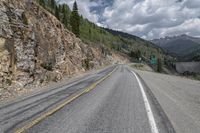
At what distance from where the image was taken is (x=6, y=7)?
84.8ft

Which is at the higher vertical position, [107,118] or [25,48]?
[25,48]

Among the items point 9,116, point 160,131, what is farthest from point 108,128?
point 9,116

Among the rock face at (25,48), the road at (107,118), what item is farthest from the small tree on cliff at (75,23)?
the road at (107,118)

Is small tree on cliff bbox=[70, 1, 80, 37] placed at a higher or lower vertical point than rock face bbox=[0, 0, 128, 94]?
higher

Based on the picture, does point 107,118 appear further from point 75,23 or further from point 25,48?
point 75,23

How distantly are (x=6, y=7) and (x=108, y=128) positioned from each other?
21107mm

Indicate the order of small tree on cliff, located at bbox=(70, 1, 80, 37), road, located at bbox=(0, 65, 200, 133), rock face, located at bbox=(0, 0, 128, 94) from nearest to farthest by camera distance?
1. road, located at bbox=(0, 65, 200, 133)
2. rock face, located at bbox=(0, 0, 128, 94)
3. small tree on cliff, located at bbox=(70, 1, 80, 37)

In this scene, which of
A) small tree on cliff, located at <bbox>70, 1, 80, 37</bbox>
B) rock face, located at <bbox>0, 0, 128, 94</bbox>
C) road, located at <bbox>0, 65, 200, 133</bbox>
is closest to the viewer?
road, located at <bbox>0, 65, 200, 133</bbox>

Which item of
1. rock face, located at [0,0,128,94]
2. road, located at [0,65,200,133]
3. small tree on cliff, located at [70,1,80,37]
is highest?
small tree on cliff, located at [70,1,80,37]

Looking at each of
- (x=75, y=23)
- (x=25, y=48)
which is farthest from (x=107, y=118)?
(x=75, y=23)

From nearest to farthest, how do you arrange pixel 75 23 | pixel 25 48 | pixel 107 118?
pixel 107 118 < pixel 25 48 < pixel 75 23

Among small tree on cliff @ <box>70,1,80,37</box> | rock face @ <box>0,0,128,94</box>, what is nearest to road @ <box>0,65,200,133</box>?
rock face @ <box>0,0,128,94</box>

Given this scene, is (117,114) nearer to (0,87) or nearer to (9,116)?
(9,116)

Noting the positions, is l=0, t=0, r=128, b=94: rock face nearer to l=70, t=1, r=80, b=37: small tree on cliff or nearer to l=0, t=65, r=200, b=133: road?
l=0, t=65, r=200, b=133: road
